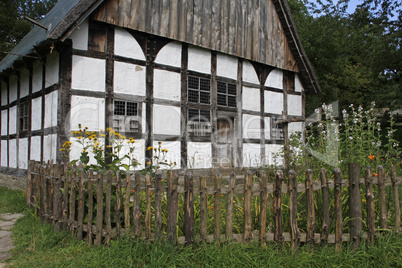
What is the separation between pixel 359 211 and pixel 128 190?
8.08 feet

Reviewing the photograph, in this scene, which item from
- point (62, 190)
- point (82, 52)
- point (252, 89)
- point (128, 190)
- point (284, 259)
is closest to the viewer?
point (284, 259)

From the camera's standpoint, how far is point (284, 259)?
9.53ft

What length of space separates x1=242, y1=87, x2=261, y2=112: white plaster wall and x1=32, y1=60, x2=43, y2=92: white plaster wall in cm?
560

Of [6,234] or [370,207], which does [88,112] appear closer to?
[6,234]

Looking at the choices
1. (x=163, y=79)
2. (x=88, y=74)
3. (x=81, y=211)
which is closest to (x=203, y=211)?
(x=81, y=211)

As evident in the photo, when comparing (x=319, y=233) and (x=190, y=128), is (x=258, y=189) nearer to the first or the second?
(x=319, y=233)

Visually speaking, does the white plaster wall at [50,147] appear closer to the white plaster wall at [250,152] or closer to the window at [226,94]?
the window at [226,94]

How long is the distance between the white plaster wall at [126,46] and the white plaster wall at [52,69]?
1309 mm

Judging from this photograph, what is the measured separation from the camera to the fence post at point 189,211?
315cm

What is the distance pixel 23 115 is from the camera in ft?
28.0

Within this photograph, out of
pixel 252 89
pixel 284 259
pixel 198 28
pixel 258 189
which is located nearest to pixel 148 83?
pixel 198 28

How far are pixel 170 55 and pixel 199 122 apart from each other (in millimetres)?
1937

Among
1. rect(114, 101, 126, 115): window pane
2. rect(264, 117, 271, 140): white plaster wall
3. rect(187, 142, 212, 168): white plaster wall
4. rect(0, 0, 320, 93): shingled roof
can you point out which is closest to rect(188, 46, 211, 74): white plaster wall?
rect(0, 0, 320, 93): shingled roof

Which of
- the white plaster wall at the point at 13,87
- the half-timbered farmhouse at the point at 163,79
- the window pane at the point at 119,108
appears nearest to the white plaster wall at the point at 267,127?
the half-timbered farmhouse at the point at 163,79
